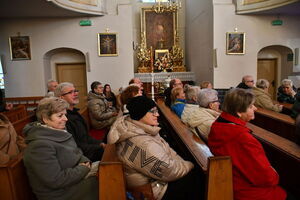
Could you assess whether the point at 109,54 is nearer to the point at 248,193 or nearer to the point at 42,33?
the point at 42,33

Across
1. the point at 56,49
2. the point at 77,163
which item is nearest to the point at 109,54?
the point at 56,49

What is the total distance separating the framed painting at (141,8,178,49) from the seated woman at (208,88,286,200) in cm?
936

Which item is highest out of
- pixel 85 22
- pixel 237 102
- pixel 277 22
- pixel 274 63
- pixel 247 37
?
pixel 85 22

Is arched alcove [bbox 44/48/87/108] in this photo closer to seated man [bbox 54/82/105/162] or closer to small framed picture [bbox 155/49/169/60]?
small framed picture [bbox 155/49/169/60]

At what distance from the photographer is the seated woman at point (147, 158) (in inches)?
70.8

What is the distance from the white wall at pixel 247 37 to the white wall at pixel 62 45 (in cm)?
338

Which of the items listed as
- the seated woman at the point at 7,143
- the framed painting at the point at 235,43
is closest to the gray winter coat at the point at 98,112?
the seated woman at the point at 7,143

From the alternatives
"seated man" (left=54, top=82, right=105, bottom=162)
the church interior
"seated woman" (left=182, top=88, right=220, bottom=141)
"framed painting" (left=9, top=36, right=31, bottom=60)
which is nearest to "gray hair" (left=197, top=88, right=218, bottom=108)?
"seated woman" (left=182, top=88, right=220, bottom=141)

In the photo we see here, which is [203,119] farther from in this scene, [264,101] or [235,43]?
[235,43]

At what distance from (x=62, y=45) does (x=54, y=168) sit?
7.88m

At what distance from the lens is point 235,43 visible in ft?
28.7

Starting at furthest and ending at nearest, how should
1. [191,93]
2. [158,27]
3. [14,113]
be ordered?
[158,27] → [14,113] → [191,93]

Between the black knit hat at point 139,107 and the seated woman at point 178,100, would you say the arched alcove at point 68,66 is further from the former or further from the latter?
the black knit hat at point 139,107

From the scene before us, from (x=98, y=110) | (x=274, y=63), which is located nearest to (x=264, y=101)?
(x=98, y=110)
